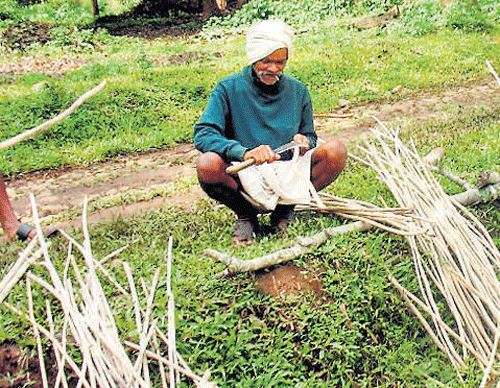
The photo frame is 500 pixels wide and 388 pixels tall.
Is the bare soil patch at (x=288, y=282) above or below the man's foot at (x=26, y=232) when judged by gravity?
above

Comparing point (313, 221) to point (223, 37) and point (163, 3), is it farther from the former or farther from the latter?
point (163, 3)

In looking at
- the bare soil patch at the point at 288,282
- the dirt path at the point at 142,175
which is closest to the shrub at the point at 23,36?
the dirt path at the point at 142,175

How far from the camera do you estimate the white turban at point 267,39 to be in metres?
2.94

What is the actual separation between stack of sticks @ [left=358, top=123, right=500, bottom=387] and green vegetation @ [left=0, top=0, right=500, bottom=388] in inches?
3.6

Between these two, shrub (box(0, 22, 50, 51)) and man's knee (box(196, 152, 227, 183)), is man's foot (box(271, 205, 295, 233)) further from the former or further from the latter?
shrub (box(0, 22, 50, 51))

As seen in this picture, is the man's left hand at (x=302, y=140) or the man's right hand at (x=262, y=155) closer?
the man's right hand at (x=262, y=155)

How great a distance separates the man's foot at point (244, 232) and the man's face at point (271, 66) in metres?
0.80

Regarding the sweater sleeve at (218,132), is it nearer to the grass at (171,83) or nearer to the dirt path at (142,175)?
the dirt path at (142,175)

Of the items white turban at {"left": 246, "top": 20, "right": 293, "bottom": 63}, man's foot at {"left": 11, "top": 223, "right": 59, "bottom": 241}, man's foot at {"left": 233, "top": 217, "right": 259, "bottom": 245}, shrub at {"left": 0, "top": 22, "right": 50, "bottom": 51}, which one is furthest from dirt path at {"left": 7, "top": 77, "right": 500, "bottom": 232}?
shrub at {"left": 0, "top": 22, "right": 50, "bottom": 51}

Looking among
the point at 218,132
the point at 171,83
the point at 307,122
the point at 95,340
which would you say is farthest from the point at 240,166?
the point at 171,83

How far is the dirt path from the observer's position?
4641 millimetres

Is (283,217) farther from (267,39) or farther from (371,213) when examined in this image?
(267,39)

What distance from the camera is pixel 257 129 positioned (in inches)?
124

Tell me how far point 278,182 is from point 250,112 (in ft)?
1.40
